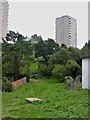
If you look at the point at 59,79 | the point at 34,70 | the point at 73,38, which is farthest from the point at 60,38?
the point at 59,79

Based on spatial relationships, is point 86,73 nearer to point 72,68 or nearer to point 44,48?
point 72,68

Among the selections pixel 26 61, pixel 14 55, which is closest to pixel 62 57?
pixel 26 61

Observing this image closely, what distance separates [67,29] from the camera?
55.9 meters

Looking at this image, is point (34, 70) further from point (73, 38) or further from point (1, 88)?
point (73, 38)

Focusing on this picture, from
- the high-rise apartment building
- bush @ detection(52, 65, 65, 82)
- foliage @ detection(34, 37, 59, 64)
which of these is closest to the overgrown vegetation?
bush @ detection(52, 65, 65, 82)

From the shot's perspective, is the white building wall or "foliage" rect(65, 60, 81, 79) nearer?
the white building wall

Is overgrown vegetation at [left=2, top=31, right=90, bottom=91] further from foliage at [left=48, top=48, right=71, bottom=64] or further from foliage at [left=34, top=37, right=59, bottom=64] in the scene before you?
foliage at [left=34, top=37, right=59, bottom=64]

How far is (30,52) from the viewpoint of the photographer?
31.6 meters

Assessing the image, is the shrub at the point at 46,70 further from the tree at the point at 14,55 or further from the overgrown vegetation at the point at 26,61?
the tree at the point at 14,55

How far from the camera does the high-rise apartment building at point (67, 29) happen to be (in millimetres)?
54275

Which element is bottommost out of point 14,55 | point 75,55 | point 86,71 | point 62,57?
point 86,71

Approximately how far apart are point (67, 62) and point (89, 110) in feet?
62.8

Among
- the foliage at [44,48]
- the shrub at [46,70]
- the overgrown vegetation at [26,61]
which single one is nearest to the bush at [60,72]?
the overgrown vegetation at [26,61]

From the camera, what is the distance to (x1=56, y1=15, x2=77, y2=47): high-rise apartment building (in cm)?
5428
